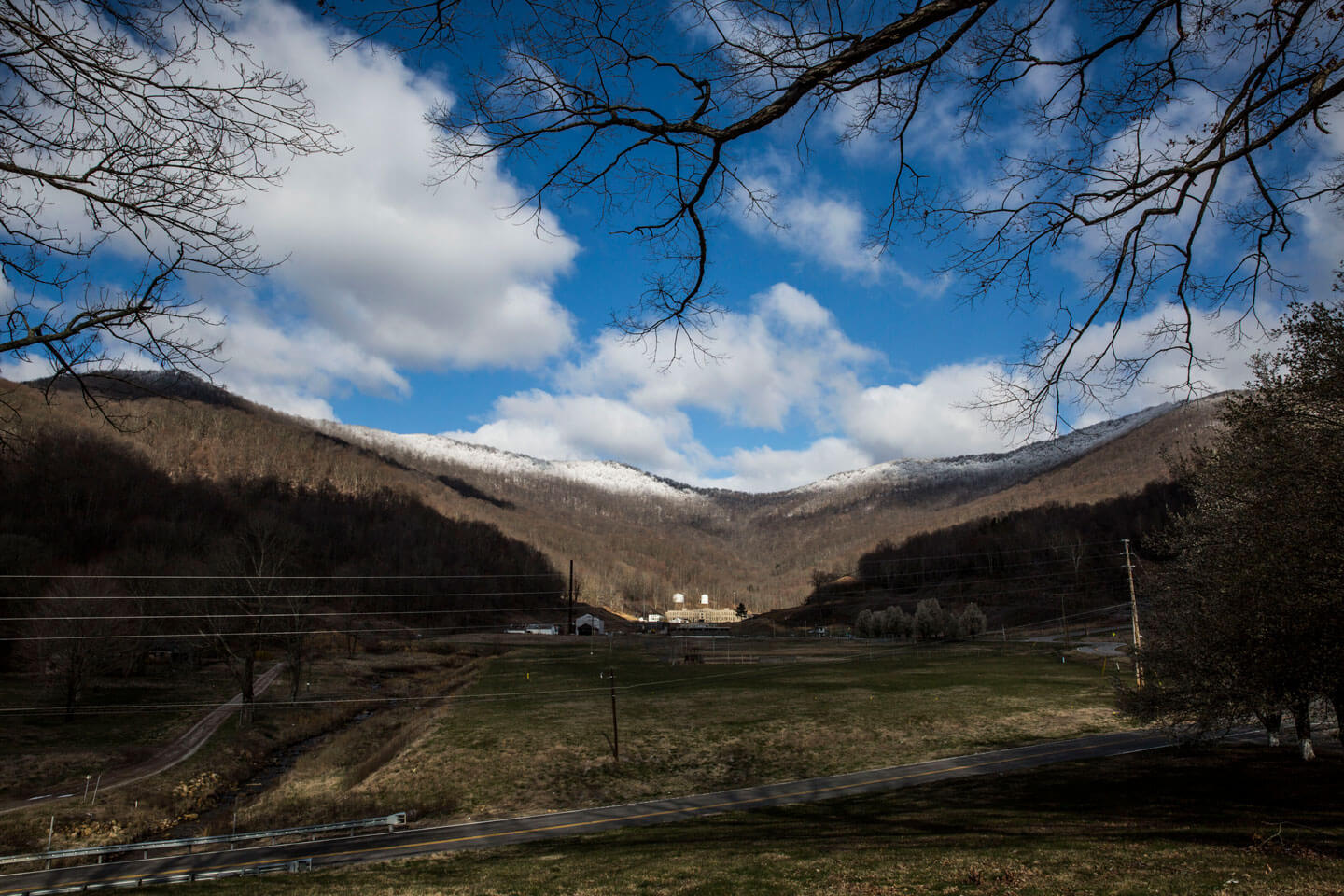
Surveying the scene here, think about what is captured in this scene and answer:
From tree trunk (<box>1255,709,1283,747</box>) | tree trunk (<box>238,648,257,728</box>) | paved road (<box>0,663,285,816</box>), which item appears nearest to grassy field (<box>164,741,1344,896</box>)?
tree trunk (<box>1255,709,1283,747</box>)

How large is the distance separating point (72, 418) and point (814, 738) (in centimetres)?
16937

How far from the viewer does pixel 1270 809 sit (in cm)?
1380

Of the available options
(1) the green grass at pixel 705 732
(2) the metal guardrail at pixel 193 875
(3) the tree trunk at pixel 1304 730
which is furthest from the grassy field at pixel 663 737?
(3) the tree trunk at pixel 1304 730

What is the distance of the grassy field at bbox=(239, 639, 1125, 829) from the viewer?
29.0m

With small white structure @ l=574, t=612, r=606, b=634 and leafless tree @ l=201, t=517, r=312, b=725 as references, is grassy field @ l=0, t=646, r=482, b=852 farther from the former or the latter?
small white structure @ l=574, t=612, r=606, b=634

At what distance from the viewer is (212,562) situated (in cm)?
5544

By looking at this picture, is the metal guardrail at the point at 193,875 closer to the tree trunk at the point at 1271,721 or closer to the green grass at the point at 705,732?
the green grass at the point at 705,732

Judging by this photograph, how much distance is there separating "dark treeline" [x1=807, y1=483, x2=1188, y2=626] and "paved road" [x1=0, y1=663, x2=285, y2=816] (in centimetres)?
9222

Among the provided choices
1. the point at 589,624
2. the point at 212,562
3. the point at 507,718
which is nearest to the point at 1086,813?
the point at 507,718

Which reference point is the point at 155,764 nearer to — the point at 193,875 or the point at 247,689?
the point at 247,689

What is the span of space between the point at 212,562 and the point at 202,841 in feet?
132

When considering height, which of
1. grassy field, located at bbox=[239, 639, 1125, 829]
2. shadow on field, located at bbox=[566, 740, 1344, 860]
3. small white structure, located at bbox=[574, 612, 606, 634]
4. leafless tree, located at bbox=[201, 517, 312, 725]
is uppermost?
leafless tree, located at bbox=[201, 517, 312, 725]

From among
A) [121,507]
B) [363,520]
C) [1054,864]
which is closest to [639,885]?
[1054,864]

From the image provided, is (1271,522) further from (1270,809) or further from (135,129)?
(135,129)
